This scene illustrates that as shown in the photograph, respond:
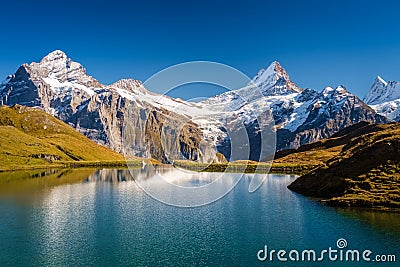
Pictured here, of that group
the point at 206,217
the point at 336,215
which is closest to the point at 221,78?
the point at 206,217

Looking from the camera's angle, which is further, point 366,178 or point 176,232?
point 366,178

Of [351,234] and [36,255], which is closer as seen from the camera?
[36,255]

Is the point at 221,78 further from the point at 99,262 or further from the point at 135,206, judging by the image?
the point at 135,206

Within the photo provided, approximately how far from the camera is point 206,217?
74500 millimetres

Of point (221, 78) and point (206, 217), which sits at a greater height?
point (221, 78)

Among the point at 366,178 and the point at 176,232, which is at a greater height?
the point at 366,178

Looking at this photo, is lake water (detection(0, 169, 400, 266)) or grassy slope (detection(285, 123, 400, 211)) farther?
grassy slope (detection(285, 123, 400, 211))

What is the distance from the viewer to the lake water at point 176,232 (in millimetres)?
49072

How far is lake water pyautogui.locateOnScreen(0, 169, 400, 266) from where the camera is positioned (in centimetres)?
4907

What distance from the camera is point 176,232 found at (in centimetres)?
6197

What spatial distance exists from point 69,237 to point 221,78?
141 ft

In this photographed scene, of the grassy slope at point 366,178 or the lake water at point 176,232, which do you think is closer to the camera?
the lake water at point 176,232

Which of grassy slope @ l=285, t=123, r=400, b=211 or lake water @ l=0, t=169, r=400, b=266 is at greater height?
grassy slope @ l=285, t=123, r=400, b=211

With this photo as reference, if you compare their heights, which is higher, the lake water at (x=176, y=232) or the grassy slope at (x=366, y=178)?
the grassy slope at (x=366, y=178)
